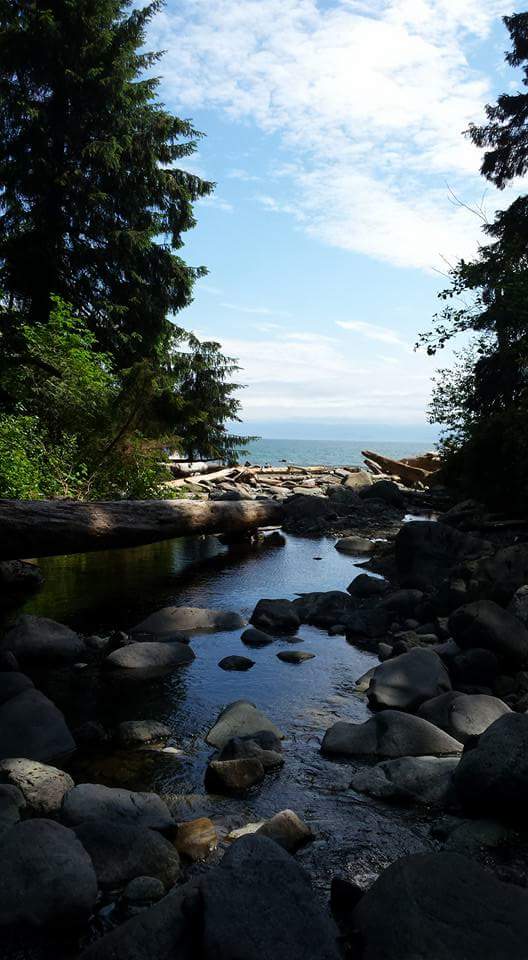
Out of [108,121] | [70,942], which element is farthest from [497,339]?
[70,942]

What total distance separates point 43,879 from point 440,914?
1.78 m

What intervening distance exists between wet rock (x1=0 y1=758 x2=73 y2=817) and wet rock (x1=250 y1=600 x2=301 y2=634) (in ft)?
14.7

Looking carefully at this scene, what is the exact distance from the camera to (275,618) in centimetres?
877

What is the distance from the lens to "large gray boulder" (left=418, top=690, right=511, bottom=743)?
17.7 feet

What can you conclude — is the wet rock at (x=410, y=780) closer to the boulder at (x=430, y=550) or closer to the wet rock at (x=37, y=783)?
the wet rock at (x=37, y=783)

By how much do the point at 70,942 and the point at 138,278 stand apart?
2039 centimetres

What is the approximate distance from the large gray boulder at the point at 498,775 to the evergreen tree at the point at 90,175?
61.6 ft

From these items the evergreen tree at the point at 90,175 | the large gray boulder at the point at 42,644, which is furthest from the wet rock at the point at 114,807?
the evergreen tree at the point at 90,175

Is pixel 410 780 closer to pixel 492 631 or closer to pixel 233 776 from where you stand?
pixel 233 776

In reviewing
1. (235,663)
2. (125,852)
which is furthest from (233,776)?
(235,663)

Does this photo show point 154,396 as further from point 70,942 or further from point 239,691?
point 70,942

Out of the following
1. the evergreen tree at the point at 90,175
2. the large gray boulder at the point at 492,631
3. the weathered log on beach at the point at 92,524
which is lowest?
the large gray boulder at the point at 492,631

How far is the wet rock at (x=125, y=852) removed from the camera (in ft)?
11.4

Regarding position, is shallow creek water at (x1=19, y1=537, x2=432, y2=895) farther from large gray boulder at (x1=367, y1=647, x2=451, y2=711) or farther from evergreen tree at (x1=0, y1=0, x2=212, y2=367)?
evergreen tree at (x1=0, y1=0, x2=212, y2=367)
